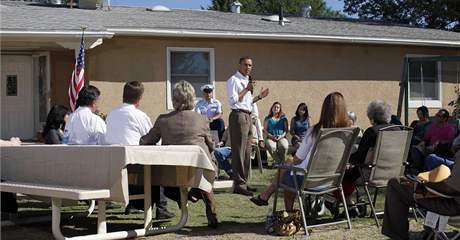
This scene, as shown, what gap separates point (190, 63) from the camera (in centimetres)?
1499

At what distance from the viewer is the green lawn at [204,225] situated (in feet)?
21.9

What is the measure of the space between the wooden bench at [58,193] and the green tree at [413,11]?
71.1 feet

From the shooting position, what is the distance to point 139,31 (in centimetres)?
1391

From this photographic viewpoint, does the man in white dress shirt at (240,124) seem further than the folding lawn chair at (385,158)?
Yes

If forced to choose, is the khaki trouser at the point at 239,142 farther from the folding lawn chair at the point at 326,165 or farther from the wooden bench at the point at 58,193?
the wooden bench at the point at 58,193

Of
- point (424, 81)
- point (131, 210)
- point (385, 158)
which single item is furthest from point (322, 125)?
point (424, 81)

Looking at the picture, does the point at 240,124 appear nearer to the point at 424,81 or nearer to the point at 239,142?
the point at 239,142

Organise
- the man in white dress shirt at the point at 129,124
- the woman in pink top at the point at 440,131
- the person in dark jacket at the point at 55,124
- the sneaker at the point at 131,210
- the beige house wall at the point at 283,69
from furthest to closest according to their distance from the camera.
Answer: the beige house wall at the point at 283,69, the woman in pink top at the point at 440,131, the person in dark jacket at the point at 55,124, the sneaker at the point at 131,210, the man in white dress shirt at the point at 129,124

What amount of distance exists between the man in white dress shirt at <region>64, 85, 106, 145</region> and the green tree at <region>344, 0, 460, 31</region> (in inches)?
805

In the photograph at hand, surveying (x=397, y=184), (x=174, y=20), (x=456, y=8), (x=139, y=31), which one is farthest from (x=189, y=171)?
(x=456, y=8)

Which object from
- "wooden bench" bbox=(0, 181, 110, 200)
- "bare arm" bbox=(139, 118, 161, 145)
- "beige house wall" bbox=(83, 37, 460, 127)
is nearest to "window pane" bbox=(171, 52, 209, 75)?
"beige house wall" bbox=(83, 37, 460, 127)

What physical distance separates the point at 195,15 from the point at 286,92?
10.6 ft

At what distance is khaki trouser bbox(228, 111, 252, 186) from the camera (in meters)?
9.38

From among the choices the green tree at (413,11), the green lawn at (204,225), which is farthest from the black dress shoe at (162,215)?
the green tree at (413,11)
